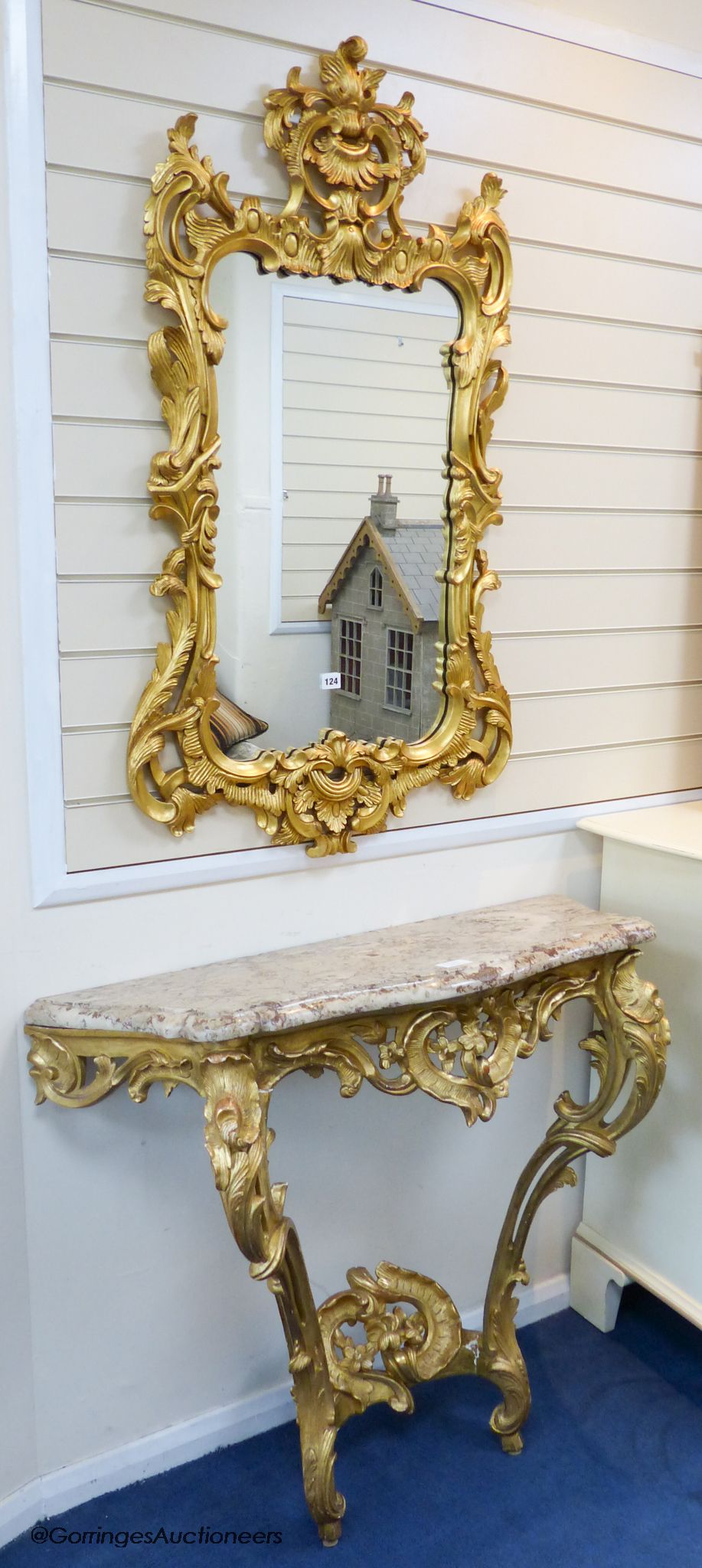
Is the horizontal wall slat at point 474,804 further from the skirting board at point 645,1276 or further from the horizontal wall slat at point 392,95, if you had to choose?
the horizontal wall slat at point 392,95

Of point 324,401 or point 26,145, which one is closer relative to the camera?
point 26,145

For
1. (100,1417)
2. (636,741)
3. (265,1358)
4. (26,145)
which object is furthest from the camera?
(636,741)

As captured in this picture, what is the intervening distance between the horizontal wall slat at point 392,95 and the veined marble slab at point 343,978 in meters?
1.33

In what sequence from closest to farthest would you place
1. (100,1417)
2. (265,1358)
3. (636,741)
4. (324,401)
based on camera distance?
(324,401) → (100,1417) → (265,1358) → (636,741)

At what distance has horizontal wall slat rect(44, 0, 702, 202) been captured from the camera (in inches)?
63.6

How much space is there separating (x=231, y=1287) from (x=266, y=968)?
667 millimetres

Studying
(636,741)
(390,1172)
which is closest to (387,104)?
(636,741)

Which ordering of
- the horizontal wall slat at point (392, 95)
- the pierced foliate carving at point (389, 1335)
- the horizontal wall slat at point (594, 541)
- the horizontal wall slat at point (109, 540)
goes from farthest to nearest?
the horizontal wall slat at point (594, 541) < the pierced foliate carving at point (389, 1335) < the horizontal wall slat at point (109, 540) < the horizontal wall slat at point (392, 95)

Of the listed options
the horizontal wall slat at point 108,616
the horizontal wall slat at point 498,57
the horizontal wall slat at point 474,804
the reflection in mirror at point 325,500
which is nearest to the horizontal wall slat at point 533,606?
the horizontal wall slat at point 108,616

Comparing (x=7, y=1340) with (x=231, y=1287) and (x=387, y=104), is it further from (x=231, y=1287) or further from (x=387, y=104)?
(x=387, y=104)

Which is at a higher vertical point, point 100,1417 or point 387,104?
point 387,104

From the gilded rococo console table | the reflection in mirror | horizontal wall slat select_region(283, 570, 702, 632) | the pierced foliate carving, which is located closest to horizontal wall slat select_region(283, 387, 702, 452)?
the reflection in mirror

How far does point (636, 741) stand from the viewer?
2.47 m

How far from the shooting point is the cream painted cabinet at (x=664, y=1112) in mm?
2225
